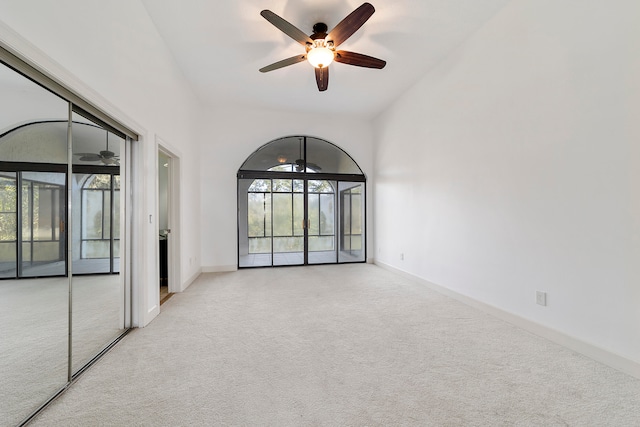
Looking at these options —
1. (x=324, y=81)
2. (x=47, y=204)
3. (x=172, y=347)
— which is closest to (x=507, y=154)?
(x=324, y=81)

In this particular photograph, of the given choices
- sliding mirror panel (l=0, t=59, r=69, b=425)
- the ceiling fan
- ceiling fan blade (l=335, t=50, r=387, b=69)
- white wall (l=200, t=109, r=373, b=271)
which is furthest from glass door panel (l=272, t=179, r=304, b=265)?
sliding mirror panel (l=0, t=59, r=69, b=425)

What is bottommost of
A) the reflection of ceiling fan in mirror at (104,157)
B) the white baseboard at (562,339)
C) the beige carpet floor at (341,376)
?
the beige carpet floor at (341,376)

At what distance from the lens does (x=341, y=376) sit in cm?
188

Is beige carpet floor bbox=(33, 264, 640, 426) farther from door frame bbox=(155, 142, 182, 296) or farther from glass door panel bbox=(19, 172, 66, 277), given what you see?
door frame bbox=(155, 142, 182, 296)

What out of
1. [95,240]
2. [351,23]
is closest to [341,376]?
[95,240]

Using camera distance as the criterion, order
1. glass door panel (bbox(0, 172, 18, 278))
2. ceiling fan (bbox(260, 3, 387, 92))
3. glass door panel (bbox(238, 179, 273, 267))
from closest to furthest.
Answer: glass door panel (bbox(0, 172, 18, 278)), ceiling fan (bbox(260, 3, 387, 92)), glass door panel (bbox(238, 179, 273, 267))

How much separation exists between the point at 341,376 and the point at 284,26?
9.97 ft

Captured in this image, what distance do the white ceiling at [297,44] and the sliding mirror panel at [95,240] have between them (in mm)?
1647

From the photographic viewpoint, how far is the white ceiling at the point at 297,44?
281cm

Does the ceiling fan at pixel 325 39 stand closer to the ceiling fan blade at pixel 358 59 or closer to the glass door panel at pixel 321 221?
the ceiling fan blade at pixel 358 59

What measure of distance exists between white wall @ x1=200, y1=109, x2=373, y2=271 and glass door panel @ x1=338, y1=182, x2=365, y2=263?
5.77 feet

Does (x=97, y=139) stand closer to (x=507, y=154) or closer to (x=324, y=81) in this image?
(x=324, y=81)

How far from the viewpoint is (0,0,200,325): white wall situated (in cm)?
148

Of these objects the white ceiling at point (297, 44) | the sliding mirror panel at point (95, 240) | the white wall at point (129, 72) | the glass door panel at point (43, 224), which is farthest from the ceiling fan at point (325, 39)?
the glass door panel at point (43, 224)
